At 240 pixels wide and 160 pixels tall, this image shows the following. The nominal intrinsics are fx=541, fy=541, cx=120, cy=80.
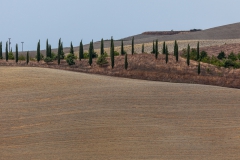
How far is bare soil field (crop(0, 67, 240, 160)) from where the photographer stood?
2292 cm

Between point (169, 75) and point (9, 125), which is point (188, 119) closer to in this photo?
point (9, 125)

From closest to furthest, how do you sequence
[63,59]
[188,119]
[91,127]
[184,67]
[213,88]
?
[91,127] < [188,119] < [213,88] < [184,67] < [63,59]

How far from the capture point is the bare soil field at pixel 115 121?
22.9 meters

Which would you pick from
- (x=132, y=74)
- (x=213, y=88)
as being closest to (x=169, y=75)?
(x=132, y=74)

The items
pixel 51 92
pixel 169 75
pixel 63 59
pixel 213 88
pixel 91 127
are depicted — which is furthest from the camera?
pixel 63 59

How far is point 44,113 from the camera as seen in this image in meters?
29.3

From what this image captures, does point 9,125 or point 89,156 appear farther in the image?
point 9,125

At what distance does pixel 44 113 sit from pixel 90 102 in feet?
10.4

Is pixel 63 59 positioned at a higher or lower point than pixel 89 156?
higher

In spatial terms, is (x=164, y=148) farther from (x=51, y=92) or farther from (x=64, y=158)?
(x=51, y=92)

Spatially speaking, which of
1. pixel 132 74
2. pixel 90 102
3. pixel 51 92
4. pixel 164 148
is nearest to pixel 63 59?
pixel 132 74

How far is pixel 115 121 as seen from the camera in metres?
27.0

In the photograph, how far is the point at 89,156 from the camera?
21.9 meters

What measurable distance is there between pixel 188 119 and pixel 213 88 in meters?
9.32
